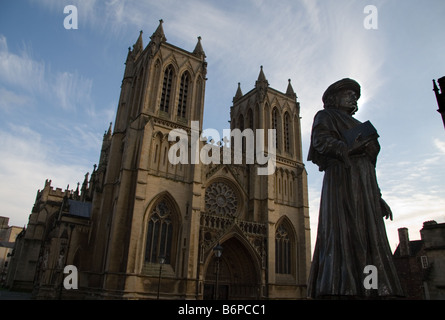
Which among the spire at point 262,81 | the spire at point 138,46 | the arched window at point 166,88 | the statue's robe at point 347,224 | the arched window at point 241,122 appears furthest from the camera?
the arched window at point 241,122

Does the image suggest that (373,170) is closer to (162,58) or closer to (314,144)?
(314,144)

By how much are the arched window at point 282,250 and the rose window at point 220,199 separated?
5153mm

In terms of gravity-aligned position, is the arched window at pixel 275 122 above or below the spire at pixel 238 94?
below

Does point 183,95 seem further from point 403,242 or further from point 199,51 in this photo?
point 403,242

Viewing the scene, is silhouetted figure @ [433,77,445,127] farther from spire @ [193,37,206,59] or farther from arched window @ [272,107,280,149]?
spire @ [193,37,206,59]

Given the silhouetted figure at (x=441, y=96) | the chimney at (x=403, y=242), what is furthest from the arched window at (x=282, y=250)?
the silhouetted figure at (x=441, y=96)

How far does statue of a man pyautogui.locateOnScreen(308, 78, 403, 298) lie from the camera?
508 centimetres

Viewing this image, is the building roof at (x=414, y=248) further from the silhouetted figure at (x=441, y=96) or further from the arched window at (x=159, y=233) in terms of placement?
the arched window at (x=159, y=233)

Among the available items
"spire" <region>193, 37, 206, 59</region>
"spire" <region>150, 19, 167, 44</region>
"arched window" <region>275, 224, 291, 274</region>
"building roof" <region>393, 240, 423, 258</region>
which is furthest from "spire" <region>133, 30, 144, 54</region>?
"building roof" <region>393, 240, 423, 258</region>

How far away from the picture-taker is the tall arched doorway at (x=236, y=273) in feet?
93.6

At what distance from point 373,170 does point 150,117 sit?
24347 mm

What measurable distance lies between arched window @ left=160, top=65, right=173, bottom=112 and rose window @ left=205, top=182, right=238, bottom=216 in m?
8.55
